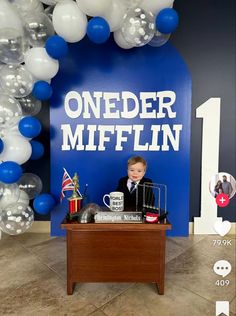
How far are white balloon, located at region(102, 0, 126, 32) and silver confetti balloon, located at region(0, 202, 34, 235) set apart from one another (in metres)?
1.68

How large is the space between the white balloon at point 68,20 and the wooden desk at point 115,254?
4.73ft

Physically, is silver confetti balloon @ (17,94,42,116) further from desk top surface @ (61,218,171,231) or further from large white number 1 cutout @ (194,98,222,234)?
large white number 1 cutout @ (194,98,222,234)

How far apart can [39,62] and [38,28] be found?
0.86 ft

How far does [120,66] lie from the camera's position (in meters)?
2.73

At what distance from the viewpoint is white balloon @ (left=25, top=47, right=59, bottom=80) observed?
7.11 feet

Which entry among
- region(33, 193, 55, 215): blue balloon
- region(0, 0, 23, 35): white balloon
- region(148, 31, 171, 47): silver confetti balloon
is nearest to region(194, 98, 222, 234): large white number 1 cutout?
region(148, 31, 171, 47): silver confetti balloon

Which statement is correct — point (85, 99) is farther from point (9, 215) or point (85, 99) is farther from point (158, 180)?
point (9, 215)

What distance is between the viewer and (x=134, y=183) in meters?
2.21

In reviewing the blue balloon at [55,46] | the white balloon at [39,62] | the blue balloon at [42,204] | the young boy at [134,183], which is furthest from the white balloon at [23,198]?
the blue balloon at [55,46]

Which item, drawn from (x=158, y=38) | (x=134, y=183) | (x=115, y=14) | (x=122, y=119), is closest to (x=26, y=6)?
(x=115, y=14)

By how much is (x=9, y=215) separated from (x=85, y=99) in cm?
132

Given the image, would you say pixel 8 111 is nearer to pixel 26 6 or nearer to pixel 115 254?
pixel 26 6

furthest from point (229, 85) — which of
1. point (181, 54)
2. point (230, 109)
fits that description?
point (181, 54)

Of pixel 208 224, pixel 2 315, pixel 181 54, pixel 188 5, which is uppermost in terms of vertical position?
pixel 188 5
